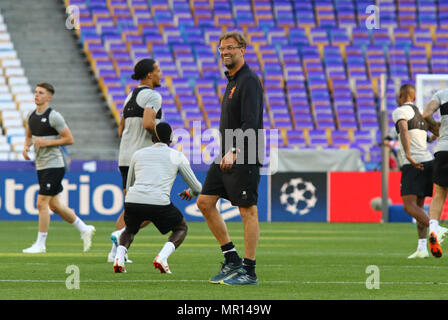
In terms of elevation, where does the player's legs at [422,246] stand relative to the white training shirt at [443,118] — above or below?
below

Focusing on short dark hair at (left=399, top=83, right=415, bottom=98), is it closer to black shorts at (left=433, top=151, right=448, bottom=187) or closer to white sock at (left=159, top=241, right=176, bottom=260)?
black shorts at (left=433, top=151, right=448, bottom=187)

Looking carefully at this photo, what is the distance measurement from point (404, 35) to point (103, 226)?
16.3m

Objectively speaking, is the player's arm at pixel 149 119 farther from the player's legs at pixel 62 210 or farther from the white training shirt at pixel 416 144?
the white training shirt at pixel 416 144

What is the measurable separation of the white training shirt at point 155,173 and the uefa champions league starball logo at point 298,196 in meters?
13.7

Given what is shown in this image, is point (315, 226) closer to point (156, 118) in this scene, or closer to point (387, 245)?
point (387, 245)

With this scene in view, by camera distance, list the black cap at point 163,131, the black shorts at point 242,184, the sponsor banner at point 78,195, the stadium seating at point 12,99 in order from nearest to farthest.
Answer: the black shorts at point 242,184 < the black cap at point 163,131 < the sponsor banner at point 78,195 < the stadium seating at point 12,99

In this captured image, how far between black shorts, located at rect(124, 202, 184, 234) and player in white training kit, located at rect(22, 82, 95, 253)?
3.48 m

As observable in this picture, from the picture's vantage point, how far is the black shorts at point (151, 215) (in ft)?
31.4

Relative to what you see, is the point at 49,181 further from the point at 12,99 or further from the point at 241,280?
the point at 12,99

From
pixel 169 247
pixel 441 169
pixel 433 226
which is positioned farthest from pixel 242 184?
pixel 441 169

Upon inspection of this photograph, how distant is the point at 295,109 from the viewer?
99.0 feet

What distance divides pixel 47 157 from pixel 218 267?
3520 millimetres

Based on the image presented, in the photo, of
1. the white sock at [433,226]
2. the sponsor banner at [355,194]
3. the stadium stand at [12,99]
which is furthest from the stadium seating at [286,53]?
the white sock at [433,226]

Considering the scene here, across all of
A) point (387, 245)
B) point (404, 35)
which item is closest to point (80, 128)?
point (404, 35)
